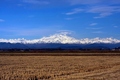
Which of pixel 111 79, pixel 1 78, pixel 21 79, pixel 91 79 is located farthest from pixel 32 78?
pixel 111 79

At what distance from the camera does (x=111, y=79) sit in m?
26.1

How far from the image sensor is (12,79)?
2655cm

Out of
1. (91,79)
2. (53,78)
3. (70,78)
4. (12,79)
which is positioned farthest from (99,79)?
(12,79)

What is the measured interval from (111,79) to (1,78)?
10419 mm

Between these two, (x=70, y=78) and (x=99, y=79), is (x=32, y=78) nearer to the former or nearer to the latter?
(x=70, y=78)

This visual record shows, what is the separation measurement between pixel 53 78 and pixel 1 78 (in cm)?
498

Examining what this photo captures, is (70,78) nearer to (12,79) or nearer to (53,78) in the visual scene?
(53,78)

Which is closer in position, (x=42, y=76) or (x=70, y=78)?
(x=70, y=78)

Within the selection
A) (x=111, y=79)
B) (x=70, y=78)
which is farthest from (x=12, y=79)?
(x=111, y=79)

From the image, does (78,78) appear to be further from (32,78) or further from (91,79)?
(32,78)

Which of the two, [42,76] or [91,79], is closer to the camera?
[91,79]

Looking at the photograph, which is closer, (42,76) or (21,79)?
(21,79)

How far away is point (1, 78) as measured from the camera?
2698 centimetres

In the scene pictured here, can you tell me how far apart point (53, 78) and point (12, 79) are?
153 inches
